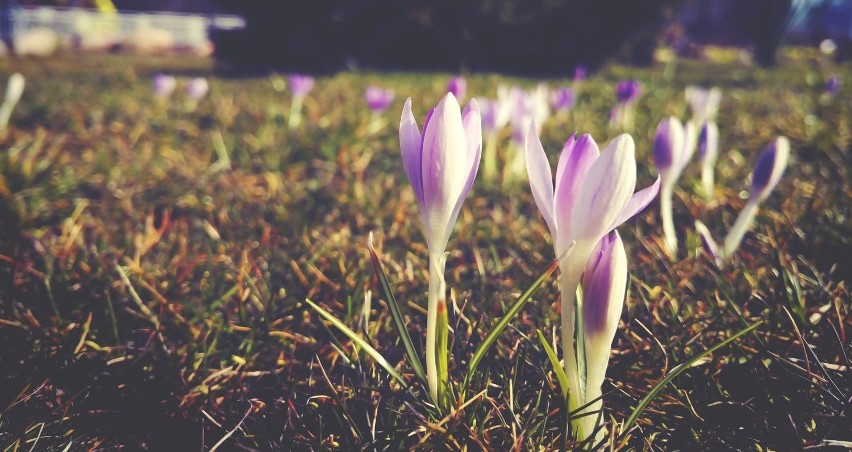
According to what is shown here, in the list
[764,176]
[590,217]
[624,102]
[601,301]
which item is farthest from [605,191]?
[624,102]

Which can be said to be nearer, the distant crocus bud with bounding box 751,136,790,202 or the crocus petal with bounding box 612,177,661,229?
the crocus petal with bounding box 612,177,661,229

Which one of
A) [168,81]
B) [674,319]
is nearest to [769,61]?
[168,81]

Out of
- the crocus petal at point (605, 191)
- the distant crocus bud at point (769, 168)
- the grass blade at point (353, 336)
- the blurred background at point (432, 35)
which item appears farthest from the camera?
the blurred background at point (432, 35)

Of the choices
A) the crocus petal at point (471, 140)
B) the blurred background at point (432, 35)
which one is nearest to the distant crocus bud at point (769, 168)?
the crocus petal at point (471, 140)

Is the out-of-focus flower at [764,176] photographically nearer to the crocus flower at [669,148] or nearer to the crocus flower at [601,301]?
the crocus flower at [669,148]

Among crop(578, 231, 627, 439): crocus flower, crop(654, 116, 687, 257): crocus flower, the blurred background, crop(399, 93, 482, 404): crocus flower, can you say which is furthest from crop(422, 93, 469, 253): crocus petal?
the blurred background

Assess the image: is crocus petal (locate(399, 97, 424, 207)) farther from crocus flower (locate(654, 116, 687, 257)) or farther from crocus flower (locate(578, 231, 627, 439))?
crocus flower (locate(654, 116, 687, 257))

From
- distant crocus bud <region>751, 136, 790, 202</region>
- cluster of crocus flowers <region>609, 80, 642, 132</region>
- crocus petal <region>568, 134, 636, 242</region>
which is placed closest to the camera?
crocus petal <region>568, 134, 636, 242</region>
